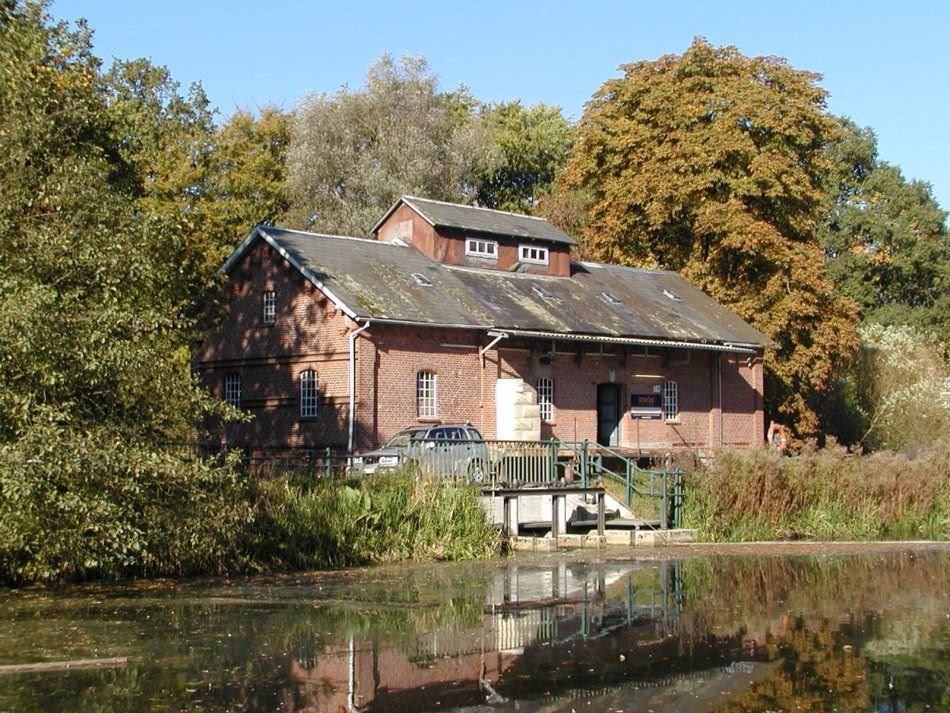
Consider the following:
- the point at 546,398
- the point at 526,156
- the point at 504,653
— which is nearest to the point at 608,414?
the point at 546,398

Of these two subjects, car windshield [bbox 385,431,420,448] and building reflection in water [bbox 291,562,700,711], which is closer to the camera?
building reflection in water [bbox 291,562,700,711]

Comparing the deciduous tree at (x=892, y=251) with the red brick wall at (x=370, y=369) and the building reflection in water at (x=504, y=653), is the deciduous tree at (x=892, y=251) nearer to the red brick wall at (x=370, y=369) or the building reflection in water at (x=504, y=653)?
the red brick wall at (x=370, y=369)

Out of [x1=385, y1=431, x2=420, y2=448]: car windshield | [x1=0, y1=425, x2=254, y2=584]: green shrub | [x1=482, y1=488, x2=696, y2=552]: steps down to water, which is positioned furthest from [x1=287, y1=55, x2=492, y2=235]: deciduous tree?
[x1=0, y1=425, x2=254, y2=584]: green shrub

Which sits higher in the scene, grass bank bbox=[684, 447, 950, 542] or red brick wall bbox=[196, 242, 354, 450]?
red brick wall bbox=[196, 242, 354, 450]

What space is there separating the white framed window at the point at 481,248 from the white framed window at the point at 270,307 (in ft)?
21.1

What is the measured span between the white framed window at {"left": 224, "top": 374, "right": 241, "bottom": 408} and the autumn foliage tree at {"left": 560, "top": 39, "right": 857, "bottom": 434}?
1754 centimetres

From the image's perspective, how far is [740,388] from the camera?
43219 millimetres

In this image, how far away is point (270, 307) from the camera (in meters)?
35.2

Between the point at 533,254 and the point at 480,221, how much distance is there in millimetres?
2085

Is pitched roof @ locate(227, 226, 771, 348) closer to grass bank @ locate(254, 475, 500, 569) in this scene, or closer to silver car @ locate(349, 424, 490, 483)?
silver car @ locate(349, 424, 490, 483)

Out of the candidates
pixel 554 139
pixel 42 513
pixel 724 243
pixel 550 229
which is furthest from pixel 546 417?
pixel 554 139

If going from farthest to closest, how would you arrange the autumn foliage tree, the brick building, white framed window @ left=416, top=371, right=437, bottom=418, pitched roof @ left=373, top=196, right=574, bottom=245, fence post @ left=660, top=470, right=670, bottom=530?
the autumn foliage tree → pitched roof @ left=373, top=196, right=574, bottom=245 → white framed window @ left=416, top=371, right=437, bottom=418 → the brick building → fence post @ left=660, top=470, right=670, bottom=530

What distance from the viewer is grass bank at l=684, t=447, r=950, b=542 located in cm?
2827

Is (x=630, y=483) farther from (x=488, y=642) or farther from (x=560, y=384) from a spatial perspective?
(x=488, y=642)
